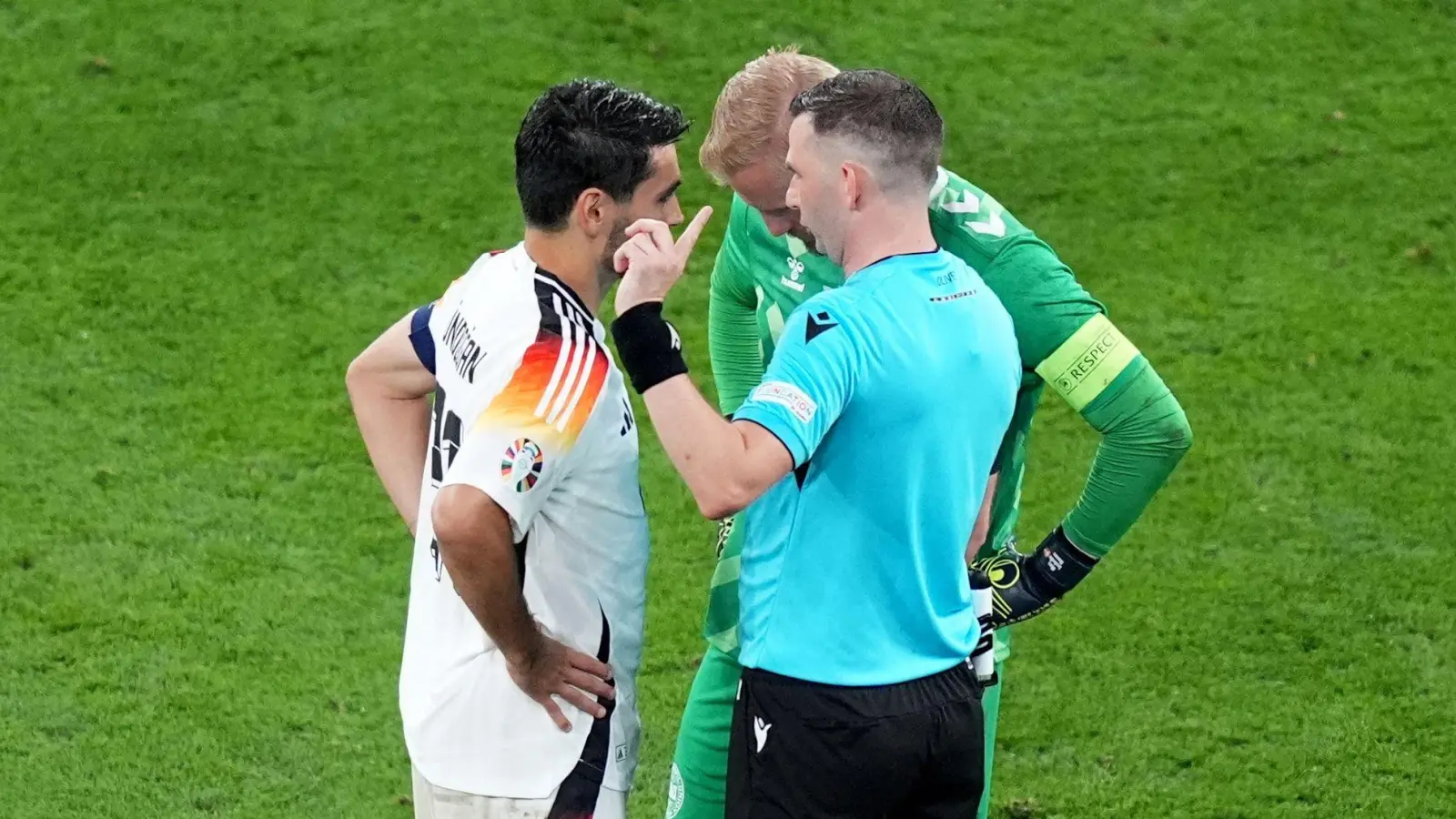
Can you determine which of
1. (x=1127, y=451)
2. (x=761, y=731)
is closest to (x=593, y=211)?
(x=761, y=731)

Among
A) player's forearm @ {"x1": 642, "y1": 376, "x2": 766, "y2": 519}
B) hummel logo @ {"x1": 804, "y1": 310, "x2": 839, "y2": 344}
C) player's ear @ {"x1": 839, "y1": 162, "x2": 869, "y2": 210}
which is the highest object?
player's ear @ {"x1": 839, "y1": 162, "x2": 869, "y2": 210}

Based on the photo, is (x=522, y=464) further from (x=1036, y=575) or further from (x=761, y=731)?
(x=1036, y=575)

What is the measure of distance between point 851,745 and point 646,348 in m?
0.75

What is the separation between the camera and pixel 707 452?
247cm

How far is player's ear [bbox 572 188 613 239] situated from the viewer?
2811 millimetres

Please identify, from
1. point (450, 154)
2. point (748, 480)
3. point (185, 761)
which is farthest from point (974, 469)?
point (450, 154)

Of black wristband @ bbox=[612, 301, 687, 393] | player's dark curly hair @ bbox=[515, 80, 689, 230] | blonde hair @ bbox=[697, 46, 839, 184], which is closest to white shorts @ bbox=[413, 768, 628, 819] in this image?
black wristband @ bbox=[612, 301, 687, 393]

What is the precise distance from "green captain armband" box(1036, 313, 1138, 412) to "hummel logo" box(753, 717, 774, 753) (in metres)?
0.87

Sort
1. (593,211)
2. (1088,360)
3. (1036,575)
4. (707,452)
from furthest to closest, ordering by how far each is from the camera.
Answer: (1036,575) → (1088,360) → (593,211) → (707,452)

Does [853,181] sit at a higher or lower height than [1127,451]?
higher

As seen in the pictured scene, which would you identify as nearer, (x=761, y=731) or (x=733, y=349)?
(x=761, y=731)

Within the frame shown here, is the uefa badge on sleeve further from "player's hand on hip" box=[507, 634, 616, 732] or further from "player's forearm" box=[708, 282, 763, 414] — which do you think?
"player's forearm" box=[708, 282, 763, 414]

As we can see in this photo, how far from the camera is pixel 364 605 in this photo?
5.60 m

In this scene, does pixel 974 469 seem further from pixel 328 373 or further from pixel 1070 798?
pixel 328 373
